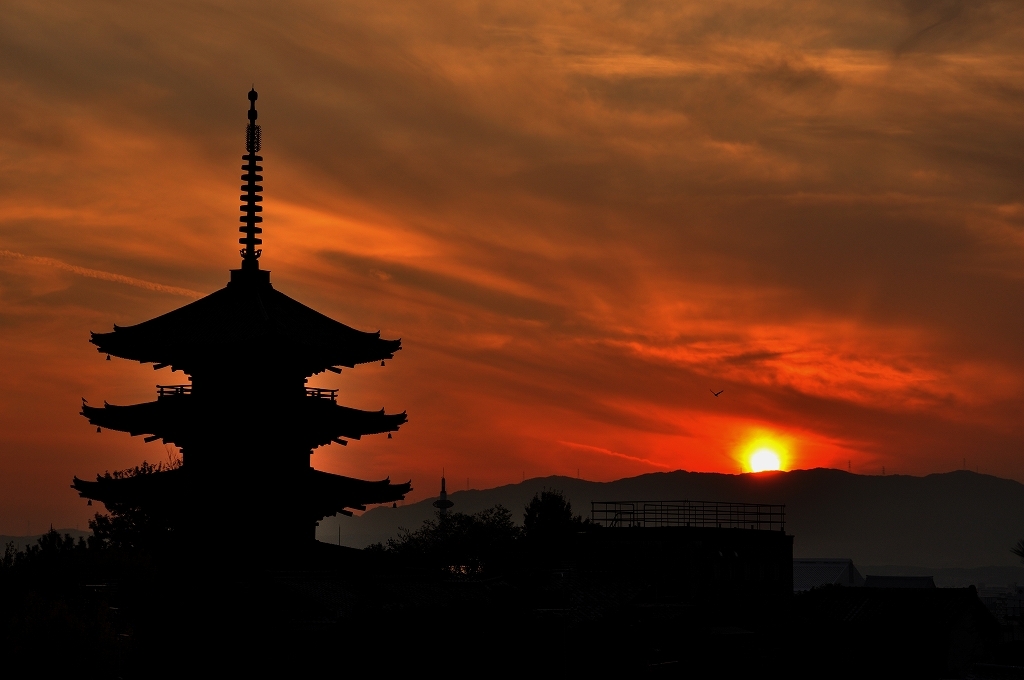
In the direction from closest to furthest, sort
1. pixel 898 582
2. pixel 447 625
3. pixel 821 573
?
pixel 447 625, pixel 821 573, pixel 898 582

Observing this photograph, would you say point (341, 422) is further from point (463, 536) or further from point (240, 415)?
point (463, 536)

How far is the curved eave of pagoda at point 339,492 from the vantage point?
2299 inches

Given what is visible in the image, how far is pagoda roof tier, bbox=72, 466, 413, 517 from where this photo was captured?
2279 inches

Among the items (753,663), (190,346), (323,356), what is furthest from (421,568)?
(753,663)

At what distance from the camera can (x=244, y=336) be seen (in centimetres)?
5659

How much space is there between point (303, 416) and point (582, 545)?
20006 millimetres

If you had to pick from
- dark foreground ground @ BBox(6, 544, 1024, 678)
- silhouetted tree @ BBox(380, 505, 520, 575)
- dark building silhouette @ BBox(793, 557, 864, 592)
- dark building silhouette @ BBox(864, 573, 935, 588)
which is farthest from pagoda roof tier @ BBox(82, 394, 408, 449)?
dark building silhouette @ BBox(864, 573, 935, 588)

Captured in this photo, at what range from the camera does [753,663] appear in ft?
216

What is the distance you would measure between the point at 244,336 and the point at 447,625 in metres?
15.4

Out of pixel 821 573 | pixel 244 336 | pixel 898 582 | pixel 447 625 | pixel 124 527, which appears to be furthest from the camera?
pixel 898 582

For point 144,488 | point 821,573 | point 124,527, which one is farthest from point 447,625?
point 821,573

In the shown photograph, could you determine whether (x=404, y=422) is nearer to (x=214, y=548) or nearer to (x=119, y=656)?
(x=214, y=548)

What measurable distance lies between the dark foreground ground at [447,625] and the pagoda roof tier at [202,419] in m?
5.41

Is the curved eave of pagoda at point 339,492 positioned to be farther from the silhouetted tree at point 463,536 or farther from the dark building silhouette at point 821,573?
the dark building silhouette at point 821,573
